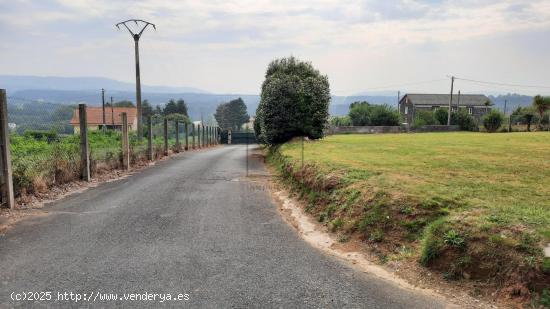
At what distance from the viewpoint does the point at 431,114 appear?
5953 cm

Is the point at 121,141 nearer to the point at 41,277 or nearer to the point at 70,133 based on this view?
the point at 70,133

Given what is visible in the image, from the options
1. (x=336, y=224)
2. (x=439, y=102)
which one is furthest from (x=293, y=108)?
(x=439, y=102)

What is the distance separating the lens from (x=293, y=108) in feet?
69.4

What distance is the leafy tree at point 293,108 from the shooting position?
68.9 ft

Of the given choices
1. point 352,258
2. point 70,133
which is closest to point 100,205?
point 70,133

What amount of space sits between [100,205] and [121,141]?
6775 mm

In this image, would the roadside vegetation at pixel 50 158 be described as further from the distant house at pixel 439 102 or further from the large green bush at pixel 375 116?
the distant house at pixel 439 102

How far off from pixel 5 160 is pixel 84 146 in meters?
3.52

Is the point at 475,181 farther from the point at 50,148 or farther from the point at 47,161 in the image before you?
the point at 50,148

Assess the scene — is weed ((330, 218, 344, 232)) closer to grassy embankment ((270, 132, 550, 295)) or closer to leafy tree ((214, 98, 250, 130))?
grassy embankment ((270, 132, 550, 295))

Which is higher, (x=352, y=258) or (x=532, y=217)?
(x=532, y=217)

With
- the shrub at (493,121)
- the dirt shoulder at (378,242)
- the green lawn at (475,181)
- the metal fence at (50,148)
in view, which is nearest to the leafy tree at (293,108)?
the metal fence at (50,148)

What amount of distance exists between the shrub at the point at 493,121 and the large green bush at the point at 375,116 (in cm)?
1710

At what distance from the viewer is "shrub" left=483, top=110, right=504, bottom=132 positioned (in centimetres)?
4047
